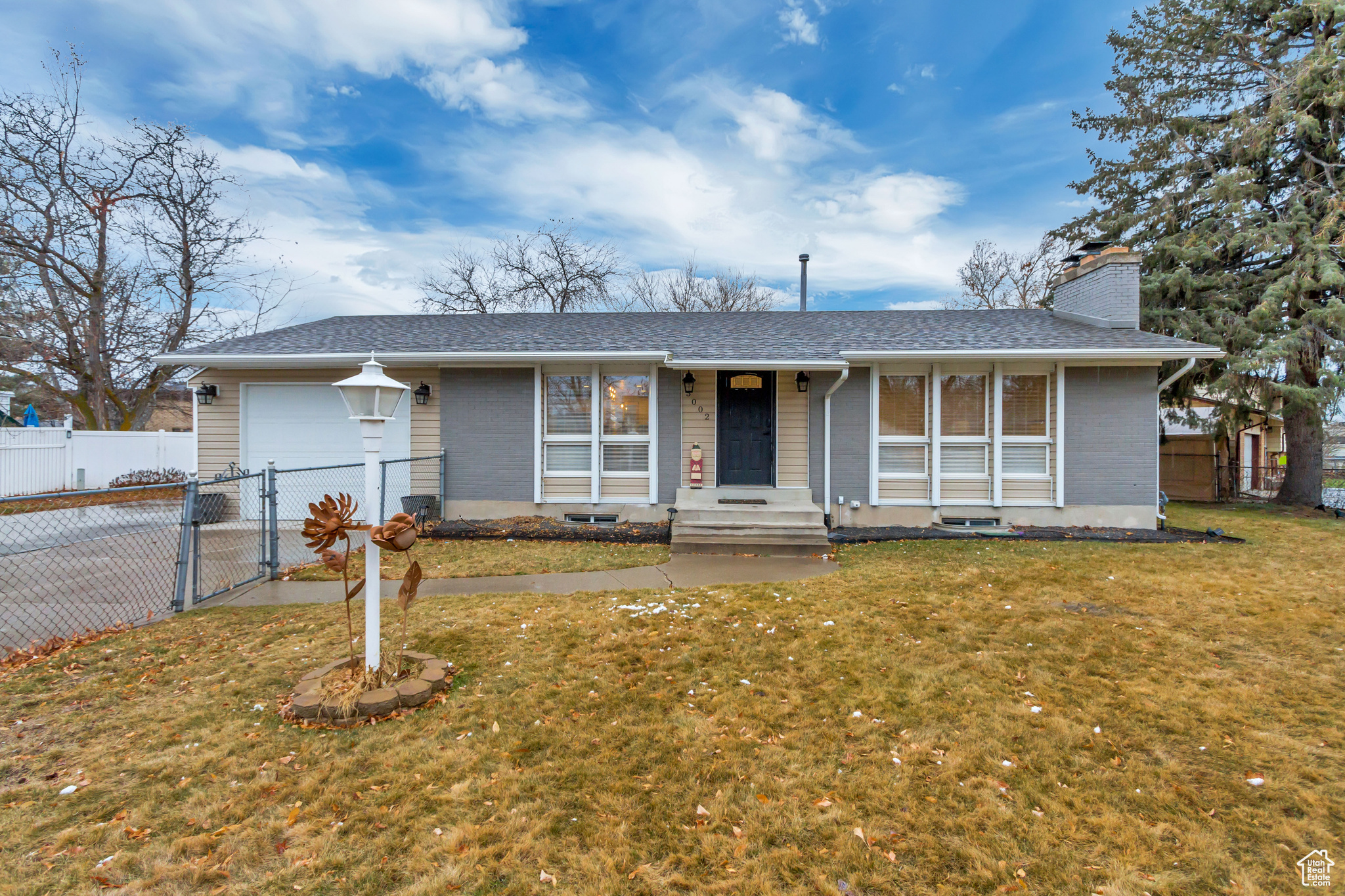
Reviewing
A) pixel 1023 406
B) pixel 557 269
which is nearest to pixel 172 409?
pixel 557 269

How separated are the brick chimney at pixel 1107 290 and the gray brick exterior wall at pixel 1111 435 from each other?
1515 mm

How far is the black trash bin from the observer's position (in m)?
8.39

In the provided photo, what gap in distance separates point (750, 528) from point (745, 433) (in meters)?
2.08

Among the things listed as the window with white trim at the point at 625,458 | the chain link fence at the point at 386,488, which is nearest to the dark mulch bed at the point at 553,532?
the chain link fence at the point at 386,488

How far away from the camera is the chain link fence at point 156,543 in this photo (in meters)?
4.62

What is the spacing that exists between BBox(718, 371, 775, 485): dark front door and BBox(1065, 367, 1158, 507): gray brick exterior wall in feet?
15.1

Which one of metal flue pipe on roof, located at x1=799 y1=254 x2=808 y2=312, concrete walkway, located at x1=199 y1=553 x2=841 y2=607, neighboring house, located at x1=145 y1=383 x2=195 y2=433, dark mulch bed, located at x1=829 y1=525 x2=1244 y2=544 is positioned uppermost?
metal flue pipe on roof, located at x1=799 y1=254 x2=808 y2=312

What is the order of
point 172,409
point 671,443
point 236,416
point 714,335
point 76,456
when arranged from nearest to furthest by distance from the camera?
point 671,443 → point 236,416 → point 714,335 → point 76,456 → point 172,409

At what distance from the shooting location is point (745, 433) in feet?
29.0

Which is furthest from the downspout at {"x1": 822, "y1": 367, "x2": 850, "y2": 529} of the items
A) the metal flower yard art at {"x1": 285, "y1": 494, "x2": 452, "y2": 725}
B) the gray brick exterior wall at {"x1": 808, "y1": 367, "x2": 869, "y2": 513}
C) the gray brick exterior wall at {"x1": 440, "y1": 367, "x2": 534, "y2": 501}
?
the metal flower yard art at {"x1": 285, "y1": 494, "x2": 452, "y2": 725}

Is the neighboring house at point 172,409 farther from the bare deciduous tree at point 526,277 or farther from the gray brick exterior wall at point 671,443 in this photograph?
the gray brick exterior wall at point 671,443

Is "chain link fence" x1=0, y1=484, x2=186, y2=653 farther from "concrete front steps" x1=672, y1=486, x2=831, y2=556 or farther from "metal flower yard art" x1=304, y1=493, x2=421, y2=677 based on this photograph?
"concrete front steps" x1=672, y1=486, x2=831, y2=556

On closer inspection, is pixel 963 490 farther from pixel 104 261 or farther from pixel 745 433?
pixel 104 261

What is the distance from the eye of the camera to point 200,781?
2389 mm
